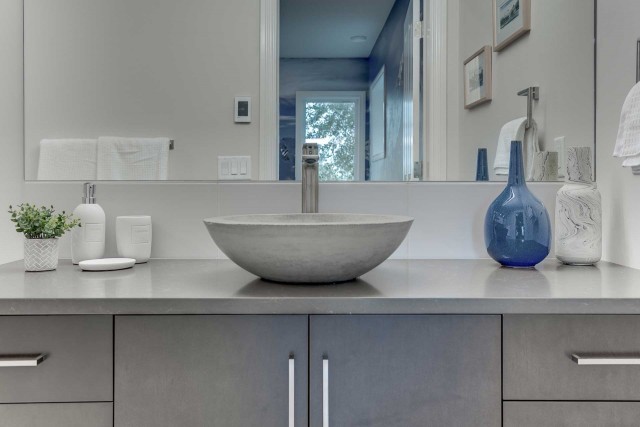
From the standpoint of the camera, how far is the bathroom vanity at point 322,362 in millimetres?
806

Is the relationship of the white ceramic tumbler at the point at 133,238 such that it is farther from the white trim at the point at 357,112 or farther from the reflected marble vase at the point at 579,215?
the reflected marble vase at the point at 579,215

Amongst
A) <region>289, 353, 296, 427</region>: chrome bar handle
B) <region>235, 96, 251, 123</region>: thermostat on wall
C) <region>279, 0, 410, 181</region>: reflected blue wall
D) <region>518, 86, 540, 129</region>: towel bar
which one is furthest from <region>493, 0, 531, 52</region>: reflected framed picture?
<region>289, 353, 296, 427</region>: chrome bar handle

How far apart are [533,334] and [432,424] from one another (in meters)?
0.24

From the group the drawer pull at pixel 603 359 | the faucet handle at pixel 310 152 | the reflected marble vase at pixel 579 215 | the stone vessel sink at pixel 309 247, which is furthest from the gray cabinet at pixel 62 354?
the reflected marble vase at pixel 579 215

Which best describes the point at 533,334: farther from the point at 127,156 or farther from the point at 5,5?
the point at 5,5

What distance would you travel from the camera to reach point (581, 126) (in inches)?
53.6

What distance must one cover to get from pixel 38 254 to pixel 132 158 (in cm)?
38

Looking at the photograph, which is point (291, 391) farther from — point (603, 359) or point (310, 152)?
→ point (310, 152)

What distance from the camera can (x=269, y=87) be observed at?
1367 millimetres

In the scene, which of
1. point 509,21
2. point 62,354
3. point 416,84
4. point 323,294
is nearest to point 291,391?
point 323,294

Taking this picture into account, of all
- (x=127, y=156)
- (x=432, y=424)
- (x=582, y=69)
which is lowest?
(x=432, y=424)

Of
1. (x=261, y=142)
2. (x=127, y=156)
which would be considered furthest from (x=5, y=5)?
(x=261, y=142)

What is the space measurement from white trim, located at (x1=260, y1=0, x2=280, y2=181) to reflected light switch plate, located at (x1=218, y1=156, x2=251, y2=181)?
0.04 meters

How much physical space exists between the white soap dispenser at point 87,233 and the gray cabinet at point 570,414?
1057mm
